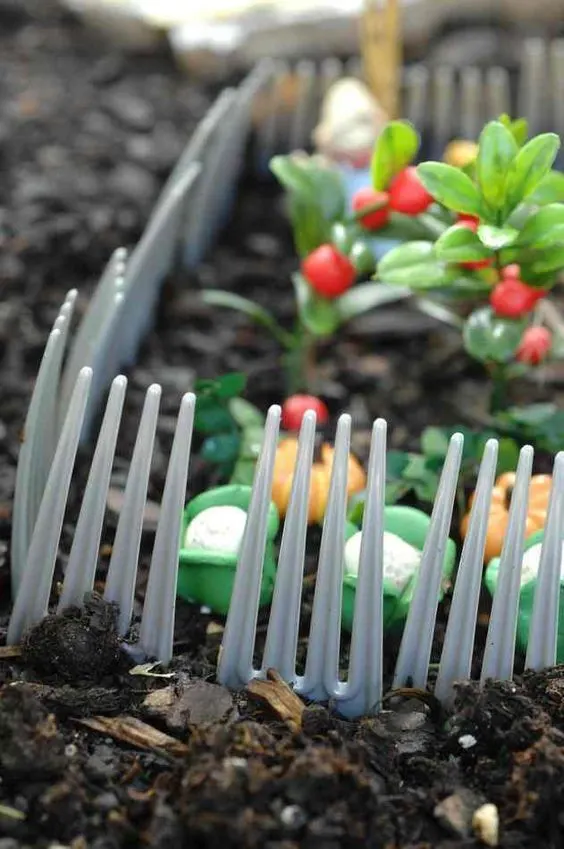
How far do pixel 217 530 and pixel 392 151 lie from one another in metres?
0.65

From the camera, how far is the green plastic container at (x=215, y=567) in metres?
1.52

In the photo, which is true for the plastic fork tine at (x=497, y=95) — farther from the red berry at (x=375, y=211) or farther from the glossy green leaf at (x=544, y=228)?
the glossy green leaf at (x=544, y=228)

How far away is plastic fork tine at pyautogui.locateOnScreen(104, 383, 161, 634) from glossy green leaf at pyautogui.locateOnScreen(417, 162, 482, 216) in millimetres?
508

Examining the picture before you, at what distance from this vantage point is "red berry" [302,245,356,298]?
1.91 metres

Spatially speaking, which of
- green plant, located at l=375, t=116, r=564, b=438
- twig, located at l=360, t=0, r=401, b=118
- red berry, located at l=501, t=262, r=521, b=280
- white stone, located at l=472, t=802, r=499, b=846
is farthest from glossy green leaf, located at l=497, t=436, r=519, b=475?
twig, located at l=360, t=0, r=401, b=118

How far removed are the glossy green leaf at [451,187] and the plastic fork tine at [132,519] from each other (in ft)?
1.67

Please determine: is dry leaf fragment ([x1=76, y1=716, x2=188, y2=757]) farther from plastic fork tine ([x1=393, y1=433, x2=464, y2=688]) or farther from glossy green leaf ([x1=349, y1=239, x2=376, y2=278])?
glossy green leaf ([x1=349, y1=239, x2=376, y2=278])

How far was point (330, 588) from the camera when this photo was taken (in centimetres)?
137

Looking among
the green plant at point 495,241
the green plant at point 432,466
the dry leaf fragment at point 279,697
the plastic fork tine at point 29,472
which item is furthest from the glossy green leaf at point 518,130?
the dry leaf fragment at point 279,697

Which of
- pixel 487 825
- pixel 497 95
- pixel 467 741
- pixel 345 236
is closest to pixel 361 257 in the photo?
pixel 345 236

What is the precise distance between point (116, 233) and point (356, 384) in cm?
64

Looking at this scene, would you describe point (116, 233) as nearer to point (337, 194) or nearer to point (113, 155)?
point (113, 155)

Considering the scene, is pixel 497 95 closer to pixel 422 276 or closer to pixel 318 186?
pixel 318 186

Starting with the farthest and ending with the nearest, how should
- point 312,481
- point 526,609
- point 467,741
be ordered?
point 312,481
point 526,609
point 467,741
